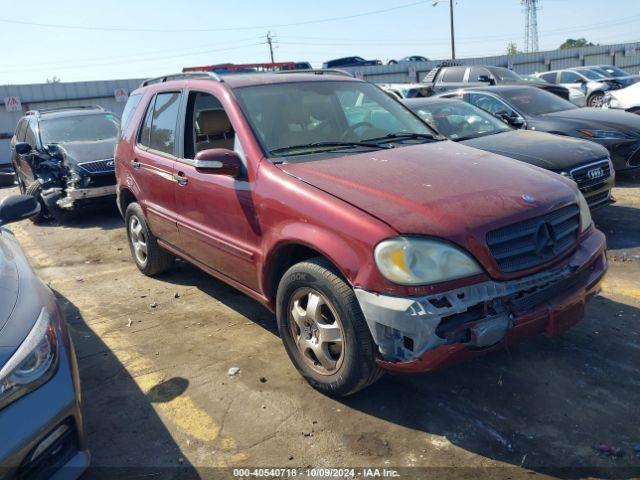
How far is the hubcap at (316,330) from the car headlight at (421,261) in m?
→ 0.47

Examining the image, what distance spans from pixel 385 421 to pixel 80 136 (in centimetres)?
862

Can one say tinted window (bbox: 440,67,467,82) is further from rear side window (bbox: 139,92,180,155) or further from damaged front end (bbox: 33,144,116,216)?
rear side window (bbox: 139,92,180,155)

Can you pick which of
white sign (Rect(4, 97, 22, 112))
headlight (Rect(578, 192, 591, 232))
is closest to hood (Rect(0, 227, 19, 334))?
headlight (Rect(578, 192, 591, 232))

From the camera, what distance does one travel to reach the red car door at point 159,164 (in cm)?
458

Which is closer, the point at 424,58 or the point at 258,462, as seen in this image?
the point at 258,462

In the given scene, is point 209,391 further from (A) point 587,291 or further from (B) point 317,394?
(A) point 587,291

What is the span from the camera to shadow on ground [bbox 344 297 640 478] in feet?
8.80

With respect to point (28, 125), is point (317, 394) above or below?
below

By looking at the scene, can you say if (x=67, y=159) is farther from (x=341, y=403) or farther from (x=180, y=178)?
(x=341, y=403)

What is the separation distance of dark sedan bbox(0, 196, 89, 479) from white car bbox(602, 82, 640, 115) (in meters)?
12.1

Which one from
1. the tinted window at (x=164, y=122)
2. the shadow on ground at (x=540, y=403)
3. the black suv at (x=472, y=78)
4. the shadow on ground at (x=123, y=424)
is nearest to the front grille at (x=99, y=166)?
the tinted window at (x=164, y=122)

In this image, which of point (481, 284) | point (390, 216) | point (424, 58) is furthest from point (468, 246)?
point (424, 58)

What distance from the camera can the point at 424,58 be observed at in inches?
1276

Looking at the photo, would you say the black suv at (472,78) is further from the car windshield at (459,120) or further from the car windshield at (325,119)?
the car windshield at (325,119)
